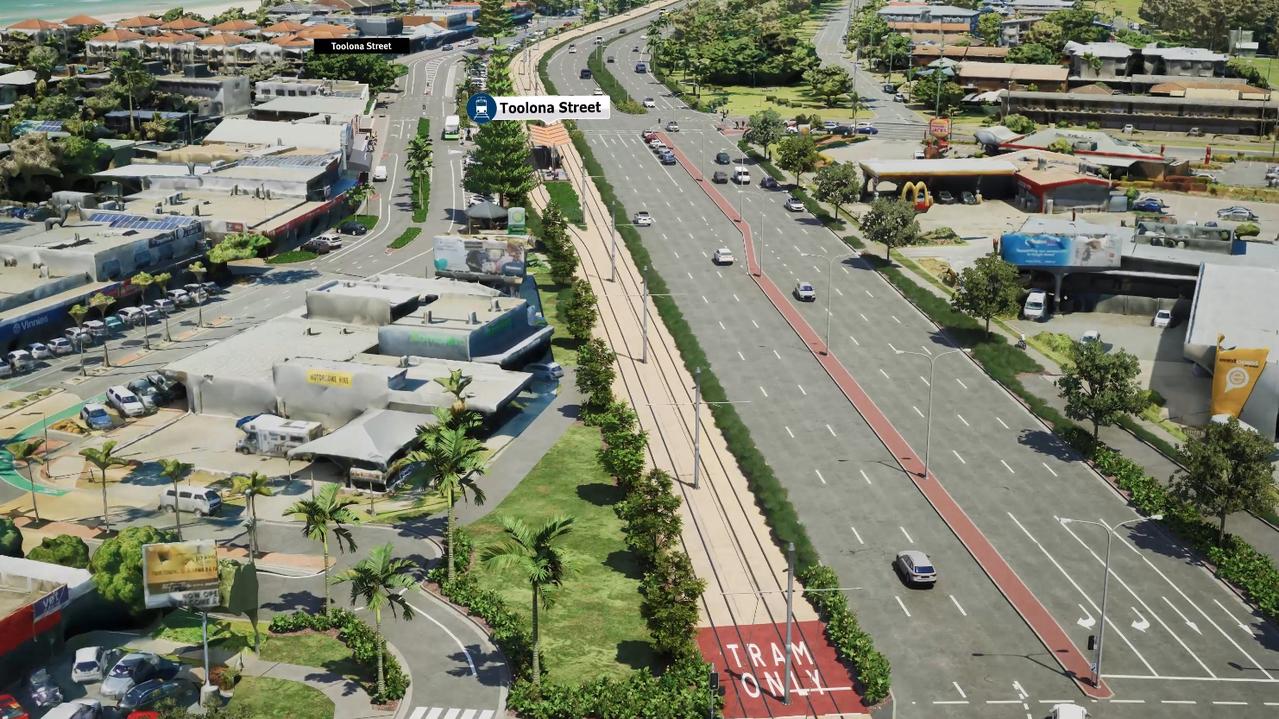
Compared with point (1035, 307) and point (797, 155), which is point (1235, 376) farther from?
point (797, 155)

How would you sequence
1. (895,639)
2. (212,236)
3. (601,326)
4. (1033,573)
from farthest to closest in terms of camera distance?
(212,236) < (601,326) < (1033,573) < (895,639)

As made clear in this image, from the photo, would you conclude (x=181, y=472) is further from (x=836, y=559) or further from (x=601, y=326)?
(x=601, y=326)

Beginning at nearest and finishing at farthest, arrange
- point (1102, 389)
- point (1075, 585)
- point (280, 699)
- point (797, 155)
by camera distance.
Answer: point (280, 699) < point (1075, 585) < point (1102, 389) < point (797, 155)

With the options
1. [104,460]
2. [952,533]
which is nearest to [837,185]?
[952,533]

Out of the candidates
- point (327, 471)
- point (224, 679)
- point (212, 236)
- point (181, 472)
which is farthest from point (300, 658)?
point (212, 236)

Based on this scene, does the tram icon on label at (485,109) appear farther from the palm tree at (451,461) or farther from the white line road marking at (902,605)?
the white line road marking at (902,605)

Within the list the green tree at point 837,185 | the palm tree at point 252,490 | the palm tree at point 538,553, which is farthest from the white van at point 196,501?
the green tree at point 837,185

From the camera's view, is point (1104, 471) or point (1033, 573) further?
point (1104, 471)
